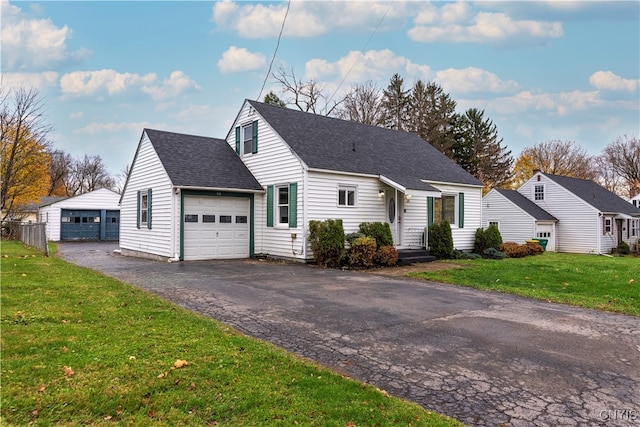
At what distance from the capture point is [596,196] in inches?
1067

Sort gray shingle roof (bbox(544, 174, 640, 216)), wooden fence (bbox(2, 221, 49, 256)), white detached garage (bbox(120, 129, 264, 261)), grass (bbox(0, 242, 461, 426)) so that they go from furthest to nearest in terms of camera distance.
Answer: gray shingle roof (bbox(544, 174, 640, 216)), wooden fence (bbox(2, 221, 49, 256)), white detached garage (bbox(120, 129, 264, 261)), grass (bbox(0, 242, 461, 426))

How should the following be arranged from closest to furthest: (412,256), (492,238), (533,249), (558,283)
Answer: (558,283), (412,256), (492,238), (533,249)

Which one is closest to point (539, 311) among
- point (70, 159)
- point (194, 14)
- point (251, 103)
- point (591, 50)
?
point (194, 14)

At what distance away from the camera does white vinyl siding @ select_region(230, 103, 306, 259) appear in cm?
1405

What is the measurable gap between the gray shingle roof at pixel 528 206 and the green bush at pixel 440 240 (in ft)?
38.7

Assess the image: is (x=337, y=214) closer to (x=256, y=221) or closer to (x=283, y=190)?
(x=283, y=190)

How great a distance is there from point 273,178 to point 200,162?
10.2 ft

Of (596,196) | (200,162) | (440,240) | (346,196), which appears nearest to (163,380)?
(346,196)

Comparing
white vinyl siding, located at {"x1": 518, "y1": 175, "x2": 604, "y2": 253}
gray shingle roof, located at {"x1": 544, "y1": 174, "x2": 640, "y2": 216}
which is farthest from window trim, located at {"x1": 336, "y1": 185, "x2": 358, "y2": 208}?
gray shingle roof, located at {"x1": 544, "y1": 174, "x2": 640, "y2": 216}

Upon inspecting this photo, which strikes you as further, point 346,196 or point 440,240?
point 440,240

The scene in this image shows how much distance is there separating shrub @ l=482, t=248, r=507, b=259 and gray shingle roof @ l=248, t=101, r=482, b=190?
3285 millimetres

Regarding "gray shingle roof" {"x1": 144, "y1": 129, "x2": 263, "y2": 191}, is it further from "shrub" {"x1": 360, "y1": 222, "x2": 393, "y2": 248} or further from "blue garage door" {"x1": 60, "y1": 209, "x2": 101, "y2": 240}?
"blue garage door" {"x1": 60, "y1": 209, "x2": 101, "y2": 240}

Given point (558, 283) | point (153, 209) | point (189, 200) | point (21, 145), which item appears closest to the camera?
point (558, 283)

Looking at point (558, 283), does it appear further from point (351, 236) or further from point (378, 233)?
point (351, 236)
